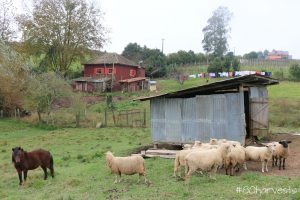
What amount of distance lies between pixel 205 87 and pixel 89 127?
20183 millimetres

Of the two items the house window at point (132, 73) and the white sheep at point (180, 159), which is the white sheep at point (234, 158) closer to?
the white sheep at point (180, 159)

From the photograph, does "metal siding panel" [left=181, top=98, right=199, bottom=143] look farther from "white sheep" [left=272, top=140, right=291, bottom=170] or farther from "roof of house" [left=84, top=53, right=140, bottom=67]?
"roof of house" [left=84, top=53, right=140, bottom=67]

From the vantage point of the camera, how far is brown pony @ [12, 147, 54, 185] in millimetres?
13625

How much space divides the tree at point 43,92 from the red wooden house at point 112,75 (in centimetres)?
1746

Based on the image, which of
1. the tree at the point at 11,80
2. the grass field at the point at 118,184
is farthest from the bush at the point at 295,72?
the grass field at the point at 118,184

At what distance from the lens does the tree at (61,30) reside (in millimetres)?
51219

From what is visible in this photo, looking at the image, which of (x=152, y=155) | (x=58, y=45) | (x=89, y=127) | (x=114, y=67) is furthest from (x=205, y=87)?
(x=114, y=67)

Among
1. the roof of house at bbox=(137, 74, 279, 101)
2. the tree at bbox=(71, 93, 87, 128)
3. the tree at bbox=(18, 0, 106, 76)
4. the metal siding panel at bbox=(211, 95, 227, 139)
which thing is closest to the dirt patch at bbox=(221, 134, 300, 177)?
the metal siding panel at bbox=(211, 95, 227, 139)

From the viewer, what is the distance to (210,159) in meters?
11.8

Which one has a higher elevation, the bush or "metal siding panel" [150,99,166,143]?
the bush

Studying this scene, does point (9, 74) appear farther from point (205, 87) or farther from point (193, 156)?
point (193, 156)

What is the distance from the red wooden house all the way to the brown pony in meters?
43.2

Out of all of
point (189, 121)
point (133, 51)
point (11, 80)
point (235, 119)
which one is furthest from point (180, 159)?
point (133, 51)

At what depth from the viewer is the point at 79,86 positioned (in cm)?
5903
